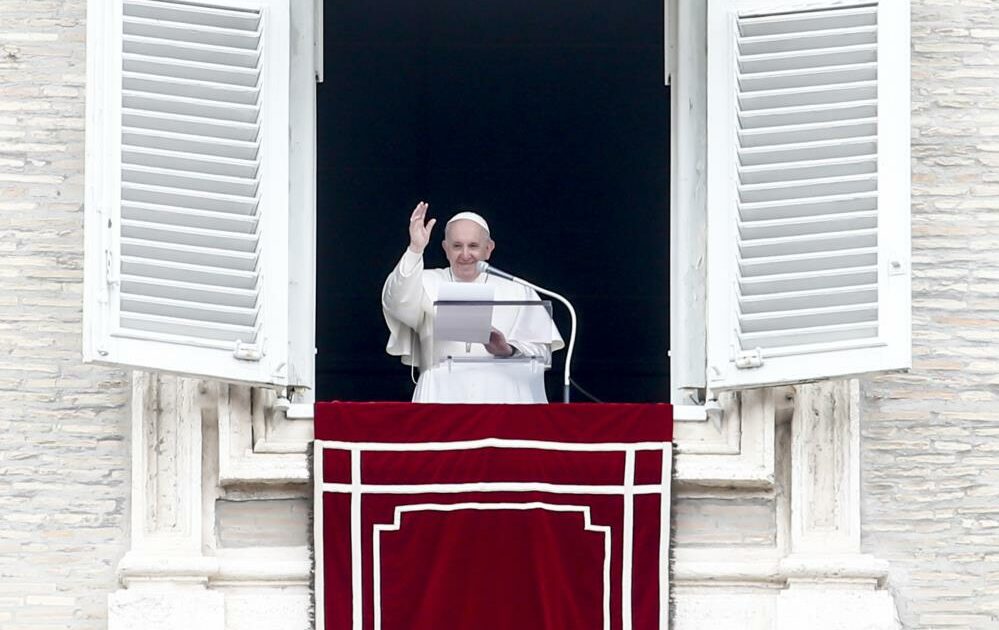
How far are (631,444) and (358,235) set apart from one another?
177 inches

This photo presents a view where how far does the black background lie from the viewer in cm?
1451

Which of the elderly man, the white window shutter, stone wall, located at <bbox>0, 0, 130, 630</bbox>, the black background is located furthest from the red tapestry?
the black background

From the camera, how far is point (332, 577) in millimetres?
10438

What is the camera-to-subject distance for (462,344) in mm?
11289

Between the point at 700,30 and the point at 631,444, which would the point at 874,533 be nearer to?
the point at 631,444

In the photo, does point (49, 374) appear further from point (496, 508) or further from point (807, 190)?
point (807, 190)

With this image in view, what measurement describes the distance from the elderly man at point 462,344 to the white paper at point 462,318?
160mm

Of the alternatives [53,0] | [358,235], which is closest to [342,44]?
[358,235]

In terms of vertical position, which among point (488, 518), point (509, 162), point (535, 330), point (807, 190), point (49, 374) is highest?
point (509, 162)

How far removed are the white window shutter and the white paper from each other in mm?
747

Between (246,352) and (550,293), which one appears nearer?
(246,352)

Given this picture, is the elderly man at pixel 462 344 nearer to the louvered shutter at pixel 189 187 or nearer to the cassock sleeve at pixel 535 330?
the cassock sleeve at pixel 535 330

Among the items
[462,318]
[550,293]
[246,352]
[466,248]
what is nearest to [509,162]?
[466,248]

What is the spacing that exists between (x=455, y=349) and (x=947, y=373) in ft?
5.47
